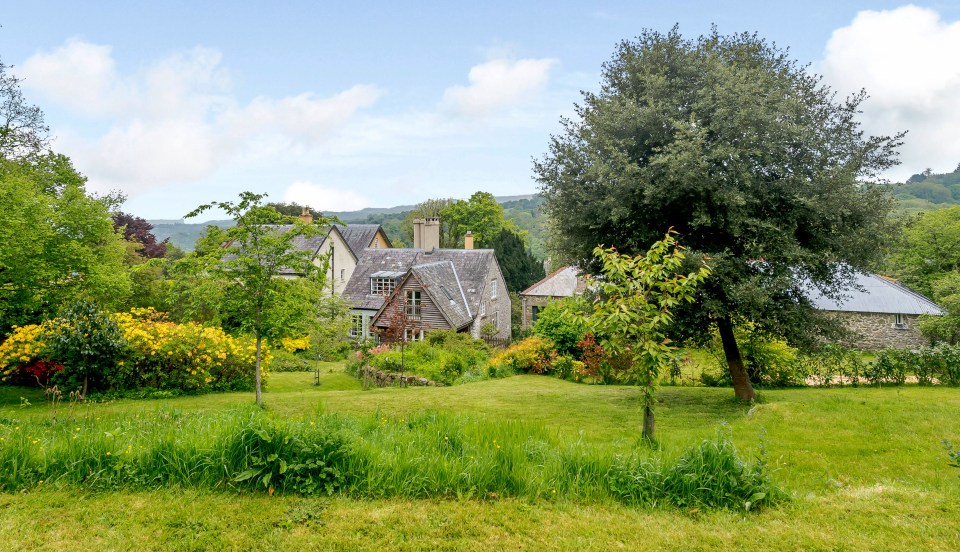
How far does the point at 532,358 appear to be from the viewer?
2116 cm

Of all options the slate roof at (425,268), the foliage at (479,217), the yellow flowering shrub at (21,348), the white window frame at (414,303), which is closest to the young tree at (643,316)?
the yellow flowering shrub at (21,348)

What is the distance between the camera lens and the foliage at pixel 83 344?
12195mm

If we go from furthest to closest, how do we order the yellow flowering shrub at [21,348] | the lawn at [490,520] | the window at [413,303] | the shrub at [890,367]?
the window at [413,303]
the shrub at [890,367]
the yellow flowering shrub at [21,348]
the lawn at [490,520]

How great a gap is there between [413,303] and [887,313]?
29608 mm

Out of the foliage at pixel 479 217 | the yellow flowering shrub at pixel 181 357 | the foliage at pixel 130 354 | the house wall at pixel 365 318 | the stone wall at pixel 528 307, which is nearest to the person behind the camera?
the foliage at pixel 130 354

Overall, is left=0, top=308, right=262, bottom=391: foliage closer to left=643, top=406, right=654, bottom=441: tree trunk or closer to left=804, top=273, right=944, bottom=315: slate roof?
left=643, top=406, right=654, bottom=441: tree trunk

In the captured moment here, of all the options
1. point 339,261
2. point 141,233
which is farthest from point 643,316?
point 141,233

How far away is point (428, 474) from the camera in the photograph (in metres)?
5.13

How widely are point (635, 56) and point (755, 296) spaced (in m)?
6.51

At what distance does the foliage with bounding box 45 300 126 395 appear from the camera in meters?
12.2

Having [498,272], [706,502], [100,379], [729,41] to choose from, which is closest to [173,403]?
[100,379]

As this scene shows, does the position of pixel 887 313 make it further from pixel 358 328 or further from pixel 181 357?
pixel 181 357

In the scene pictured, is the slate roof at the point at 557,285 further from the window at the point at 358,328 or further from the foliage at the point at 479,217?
the foliage at the point at 479,217

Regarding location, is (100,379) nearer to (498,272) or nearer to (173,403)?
(173,403)
